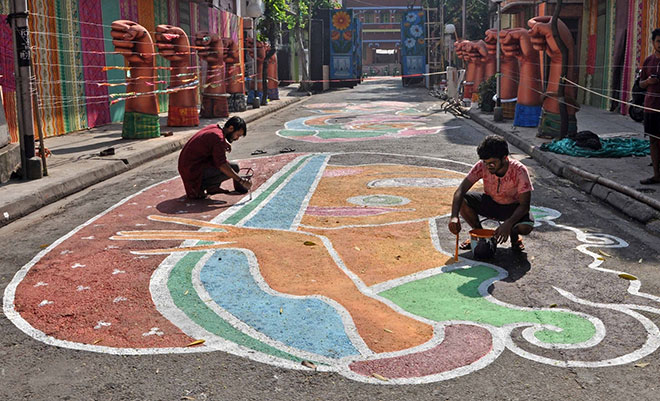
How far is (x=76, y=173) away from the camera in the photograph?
33.9ft

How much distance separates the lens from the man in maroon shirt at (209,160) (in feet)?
27.3

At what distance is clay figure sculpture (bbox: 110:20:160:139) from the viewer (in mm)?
14211

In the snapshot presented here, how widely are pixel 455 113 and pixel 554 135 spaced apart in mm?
8330

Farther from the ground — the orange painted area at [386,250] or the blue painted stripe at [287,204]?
the blue painted stripe at [287,204]

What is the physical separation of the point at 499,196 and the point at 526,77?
410 inches

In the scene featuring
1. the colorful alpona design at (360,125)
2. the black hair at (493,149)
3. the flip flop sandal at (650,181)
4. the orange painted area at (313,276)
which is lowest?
the orange painted area at (313,276)

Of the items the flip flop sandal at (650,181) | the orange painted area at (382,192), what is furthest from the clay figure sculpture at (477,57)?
the flip flop sandal at (650,181)

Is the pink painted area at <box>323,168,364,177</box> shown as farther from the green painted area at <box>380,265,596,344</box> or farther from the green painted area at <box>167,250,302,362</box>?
the green painted area at <box>380,265,596,344</box>

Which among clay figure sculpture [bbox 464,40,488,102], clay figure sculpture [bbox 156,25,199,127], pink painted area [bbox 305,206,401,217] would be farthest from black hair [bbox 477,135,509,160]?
clay figure sculpture [bbox 464,40,488,102]

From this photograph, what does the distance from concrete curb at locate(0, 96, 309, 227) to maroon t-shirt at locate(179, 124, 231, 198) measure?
6.13 ft

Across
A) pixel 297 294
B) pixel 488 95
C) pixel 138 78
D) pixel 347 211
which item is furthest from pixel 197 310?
pixel 488 95

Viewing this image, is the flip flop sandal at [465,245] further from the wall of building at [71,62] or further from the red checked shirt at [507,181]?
the wall of building at [71,62]

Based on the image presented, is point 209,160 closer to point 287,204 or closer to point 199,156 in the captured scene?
point 199,156

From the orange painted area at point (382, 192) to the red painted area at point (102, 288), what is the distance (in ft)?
4.35
